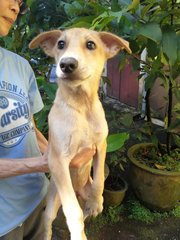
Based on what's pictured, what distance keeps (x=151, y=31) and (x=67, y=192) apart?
843 mm

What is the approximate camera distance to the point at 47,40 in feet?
5.08

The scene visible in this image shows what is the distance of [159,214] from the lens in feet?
10.8

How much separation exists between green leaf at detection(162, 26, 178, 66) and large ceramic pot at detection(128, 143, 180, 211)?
1.67 metres

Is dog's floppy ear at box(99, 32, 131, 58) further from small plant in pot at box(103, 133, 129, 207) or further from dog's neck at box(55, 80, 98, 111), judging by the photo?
small plant in pot at box(103, 133, 129, 207)

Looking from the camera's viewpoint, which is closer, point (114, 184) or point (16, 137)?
point (16, 137)

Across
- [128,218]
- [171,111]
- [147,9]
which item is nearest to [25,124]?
A: [147,9]

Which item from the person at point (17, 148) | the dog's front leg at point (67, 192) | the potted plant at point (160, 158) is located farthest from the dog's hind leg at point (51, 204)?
the potted plant at point (160, 158)

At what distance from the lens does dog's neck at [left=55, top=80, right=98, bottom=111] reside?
56.4 inches

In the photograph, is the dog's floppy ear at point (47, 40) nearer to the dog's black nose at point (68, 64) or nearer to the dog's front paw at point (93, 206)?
the dog's black nose at point (68, 64)

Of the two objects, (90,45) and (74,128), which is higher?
(90,45)

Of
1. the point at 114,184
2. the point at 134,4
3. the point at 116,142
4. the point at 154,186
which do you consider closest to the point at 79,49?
the point at 134,4

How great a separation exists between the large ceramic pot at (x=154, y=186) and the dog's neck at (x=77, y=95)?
5.89 feet

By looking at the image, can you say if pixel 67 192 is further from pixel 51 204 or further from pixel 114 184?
pixel 114 184

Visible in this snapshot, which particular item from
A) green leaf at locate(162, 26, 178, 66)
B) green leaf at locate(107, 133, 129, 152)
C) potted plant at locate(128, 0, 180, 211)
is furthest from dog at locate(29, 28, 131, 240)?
potted plant at locate(128, 0, 180, 211)
